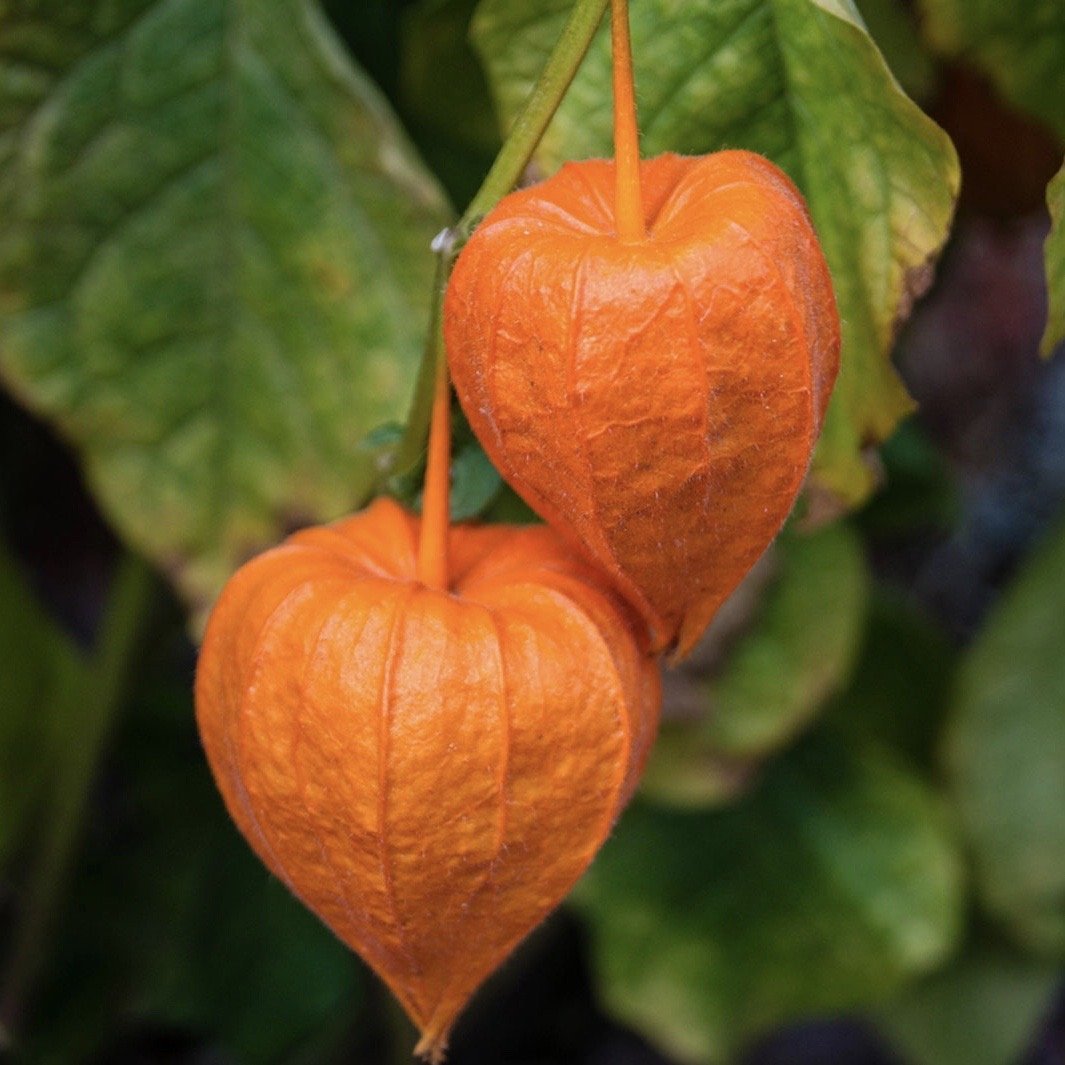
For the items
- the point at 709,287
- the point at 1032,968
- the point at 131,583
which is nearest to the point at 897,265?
the point at 709,287

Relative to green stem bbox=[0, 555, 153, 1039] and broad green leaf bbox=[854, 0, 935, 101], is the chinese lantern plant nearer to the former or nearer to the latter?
broad green leaf bbox=[854, 0, 935, 101]

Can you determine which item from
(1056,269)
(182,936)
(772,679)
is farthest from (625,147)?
(182,936)

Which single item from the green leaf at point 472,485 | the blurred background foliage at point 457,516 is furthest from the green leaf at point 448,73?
the green leaf at point 472,485

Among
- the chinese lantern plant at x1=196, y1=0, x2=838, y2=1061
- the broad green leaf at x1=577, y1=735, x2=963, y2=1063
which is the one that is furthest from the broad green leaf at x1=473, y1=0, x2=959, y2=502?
the broad green leaf at x1=577, y1=735, x2=963, y2=1063

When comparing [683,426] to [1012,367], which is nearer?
[683,426]

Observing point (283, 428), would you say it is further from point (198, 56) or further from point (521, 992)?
point (521, 992)

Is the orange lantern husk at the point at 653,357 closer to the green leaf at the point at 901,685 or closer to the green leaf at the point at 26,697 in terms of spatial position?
the green leaf at the point at 26,697

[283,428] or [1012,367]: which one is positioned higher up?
[283,428]
